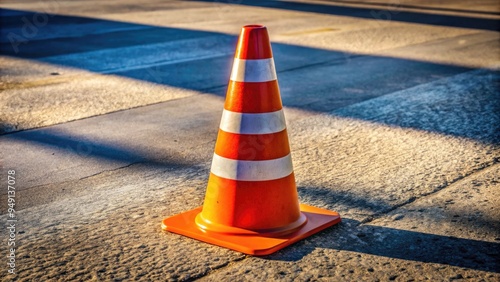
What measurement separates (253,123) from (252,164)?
7.5 inches

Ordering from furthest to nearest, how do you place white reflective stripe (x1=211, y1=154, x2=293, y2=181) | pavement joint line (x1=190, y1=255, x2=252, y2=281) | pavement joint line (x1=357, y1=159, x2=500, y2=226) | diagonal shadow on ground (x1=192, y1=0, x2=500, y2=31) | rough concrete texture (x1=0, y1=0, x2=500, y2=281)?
diagonal shadow on ground (x1=192, y1=0, x2=500, y2=31)
pavement joint line (x1=357, y1=159, x2=500, y2=226)
white reflective stripe (x1=211, y1=154, x2=293, y2=181)
rough concrete texture (x1=0, y1=0, x2=500, y2=281)
pavement joint line (x1=190, y1=255, x2=252, y2=281)

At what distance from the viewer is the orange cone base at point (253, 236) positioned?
10.7 feet

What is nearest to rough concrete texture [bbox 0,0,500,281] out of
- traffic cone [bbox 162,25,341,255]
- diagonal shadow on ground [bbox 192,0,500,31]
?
traffic cone [bbox 162,25,341,255]

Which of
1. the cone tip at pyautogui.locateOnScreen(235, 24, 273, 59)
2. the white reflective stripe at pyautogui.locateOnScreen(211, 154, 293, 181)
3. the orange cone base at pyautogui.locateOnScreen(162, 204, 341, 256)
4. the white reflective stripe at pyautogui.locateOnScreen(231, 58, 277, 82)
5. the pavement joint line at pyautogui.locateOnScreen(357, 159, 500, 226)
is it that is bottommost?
the orange cone base at pyautogui.locateOnScreen(162, 204, 341, 256)

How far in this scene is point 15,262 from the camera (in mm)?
A: 3131

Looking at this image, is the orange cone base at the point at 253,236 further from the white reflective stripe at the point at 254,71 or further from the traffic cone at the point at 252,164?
the white reflective stripe at the point at 254,71

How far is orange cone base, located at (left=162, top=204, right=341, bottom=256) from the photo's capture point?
3.25 metres

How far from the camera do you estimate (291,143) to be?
518 centimetres

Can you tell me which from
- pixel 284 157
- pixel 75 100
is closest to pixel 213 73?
pixel 75 100

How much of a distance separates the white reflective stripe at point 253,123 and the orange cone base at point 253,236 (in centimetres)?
48

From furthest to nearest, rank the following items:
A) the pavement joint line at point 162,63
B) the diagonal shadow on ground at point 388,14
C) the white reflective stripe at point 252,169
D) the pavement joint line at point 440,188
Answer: the diagonal shadow on ground at point 388,14
the pavement joint line at point 162,63
the pavement joint line at point 440,188
the white reflective stripe at point 252,169

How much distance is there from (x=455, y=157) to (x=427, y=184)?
65 centimetres

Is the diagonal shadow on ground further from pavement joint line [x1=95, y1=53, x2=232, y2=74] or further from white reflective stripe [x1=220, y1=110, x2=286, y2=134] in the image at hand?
white reflective stripe [x1=220, y1=110, x2=286, y2=134]

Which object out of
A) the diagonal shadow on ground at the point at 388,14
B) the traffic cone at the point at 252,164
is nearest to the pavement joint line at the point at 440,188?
the traffic cone at the point at 252,164
